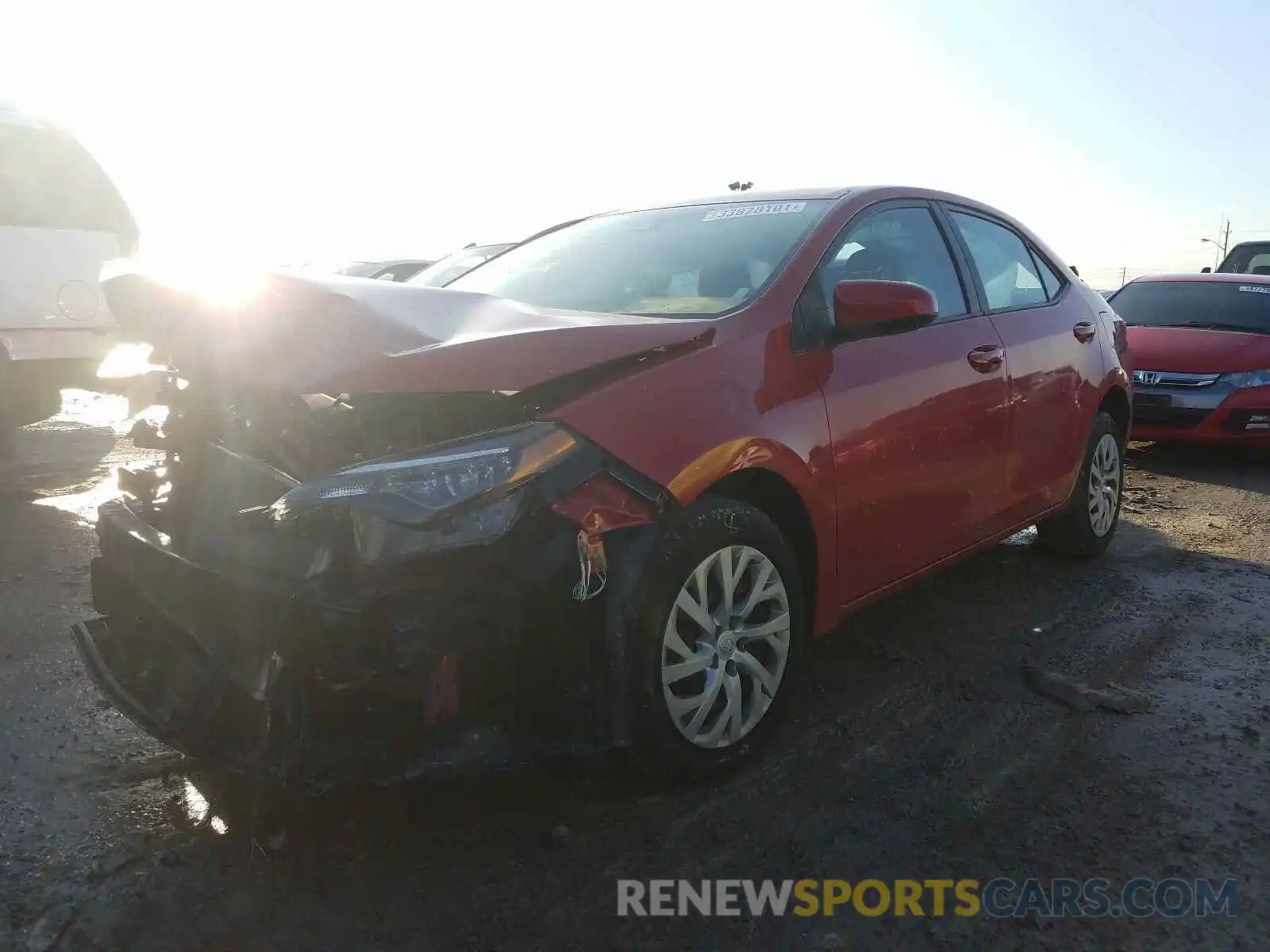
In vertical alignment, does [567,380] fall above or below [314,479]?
above

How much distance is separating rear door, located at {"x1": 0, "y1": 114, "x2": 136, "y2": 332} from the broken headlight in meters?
4.81

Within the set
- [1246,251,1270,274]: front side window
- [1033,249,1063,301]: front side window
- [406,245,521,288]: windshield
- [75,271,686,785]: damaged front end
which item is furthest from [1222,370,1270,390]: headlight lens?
[75,271,686,785]: damaged front end

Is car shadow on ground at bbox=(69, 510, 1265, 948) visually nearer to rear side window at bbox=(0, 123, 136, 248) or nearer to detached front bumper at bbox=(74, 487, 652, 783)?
detached front bumper at bbox=(74, 487, 652, 783)

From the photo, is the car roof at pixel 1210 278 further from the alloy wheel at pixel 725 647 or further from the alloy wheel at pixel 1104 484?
the alloy wheel at pixel 725 647

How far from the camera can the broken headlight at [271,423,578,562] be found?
7.20 ft

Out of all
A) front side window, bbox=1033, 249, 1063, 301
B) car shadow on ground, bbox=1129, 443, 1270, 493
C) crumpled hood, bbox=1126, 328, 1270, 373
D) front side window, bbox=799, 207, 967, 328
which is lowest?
car shadow on ground, bbox=1129, 443, 1270, 493

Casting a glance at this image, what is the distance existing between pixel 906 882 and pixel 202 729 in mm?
1633

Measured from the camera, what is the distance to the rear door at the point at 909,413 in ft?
10.5

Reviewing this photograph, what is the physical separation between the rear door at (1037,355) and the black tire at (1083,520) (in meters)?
0.15

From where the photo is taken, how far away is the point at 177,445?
2.77 metres

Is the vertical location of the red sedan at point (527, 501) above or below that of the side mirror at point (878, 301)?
below

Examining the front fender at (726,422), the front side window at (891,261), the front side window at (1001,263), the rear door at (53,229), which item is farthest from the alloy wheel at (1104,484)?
the rear door at (53,229)

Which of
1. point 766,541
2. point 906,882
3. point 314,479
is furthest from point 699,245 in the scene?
point 906,882

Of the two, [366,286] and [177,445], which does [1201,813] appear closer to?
[366,286]
